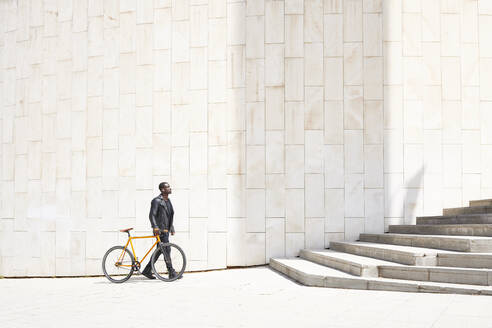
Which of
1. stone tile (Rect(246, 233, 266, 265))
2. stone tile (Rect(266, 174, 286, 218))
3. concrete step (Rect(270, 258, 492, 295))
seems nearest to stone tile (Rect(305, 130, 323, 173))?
stone tile (Rect(266, 174, 286, 218))

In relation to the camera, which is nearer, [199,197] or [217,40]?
[199,197]

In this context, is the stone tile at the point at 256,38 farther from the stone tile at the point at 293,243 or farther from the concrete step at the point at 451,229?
the concrete step at the point at 451,229

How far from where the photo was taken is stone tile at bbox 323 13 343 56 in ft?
41.9

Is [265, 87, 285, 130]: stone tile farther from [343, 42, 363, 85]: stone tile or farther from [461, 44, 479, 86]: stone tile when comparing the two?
[461, 44, 479, 86]: stone tile

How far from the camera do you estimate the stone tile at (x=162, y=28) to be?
13.3 meters

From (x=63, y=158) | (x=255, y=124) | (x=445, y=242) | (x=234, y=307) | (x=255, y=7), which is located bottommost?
(x=234, y=307)

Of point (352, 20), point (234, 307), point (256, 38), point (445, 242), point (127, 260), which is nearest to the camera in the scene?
point (234, 307)

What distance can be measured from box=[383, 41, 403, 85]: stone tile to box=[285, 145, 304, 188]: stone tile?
8.61 feet

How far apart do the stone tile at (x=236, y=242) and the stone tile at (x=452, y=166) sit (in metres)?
4.82

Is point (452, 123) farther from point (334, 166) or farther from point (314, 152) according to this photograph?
point (314, 152)

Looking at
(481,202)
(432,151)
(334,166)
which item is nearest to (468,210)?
(481,202)

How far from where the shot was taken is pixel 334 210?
12.5 m

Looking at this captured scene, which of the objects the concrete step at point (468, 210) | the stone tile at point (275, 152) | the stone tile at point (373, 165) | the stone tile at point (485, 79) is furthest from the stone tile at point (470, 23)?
the stone tile at point (275, 152)

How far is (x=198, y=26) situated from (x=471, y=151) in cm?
713
